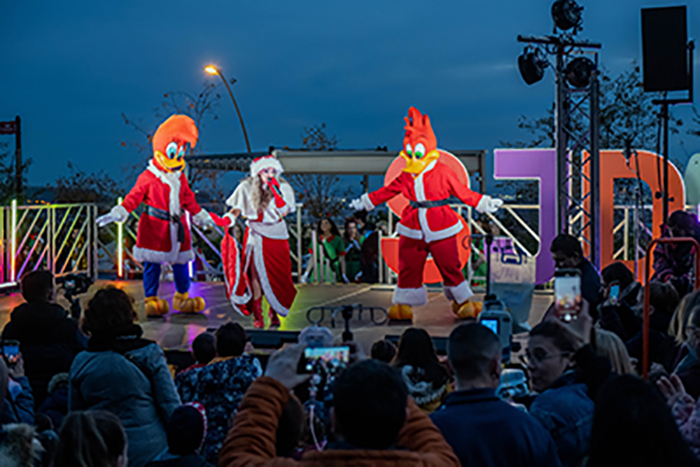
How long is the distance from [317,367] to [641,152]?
776 cm

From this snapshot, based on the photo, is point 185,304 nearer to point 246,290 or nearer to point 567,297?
point 246,290

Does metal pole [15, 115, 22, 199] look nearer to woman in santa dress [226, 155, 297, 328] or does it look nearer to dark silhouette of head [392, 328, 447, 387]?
woman in santa dress [226, 155, 297, 328]

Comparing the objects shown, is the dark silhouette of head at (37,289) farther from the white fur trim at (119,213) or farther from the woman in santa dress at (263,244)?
the white fur trim at (119,213)

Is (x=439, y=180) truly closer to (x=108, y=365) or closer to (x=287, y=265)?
(x=287, y=265)

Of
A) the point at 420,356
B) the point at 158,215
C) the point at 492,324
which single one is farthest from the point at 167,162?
the point at 492,324

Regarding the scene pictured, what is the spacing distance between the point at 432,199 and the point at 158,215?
2.69 meters

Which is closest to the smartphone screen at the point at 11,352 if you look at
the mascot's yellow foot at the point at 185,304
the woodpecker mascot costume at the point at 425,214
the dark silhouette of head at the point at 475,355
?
the dark silhouette of head at the point at 475,355

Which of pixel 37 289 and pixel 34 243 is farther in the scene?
pixel 34 243

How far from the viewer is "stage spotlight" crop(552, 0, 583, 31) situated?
266 inches

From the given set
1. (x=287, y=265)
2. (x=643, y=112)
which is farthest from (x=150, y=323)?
(x=643, y=112)

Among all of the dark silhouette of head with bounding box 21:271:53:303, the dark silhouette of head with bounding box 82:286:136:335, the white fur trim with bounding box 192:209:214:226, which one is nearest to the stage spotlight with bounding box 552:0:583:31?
the white fur trim with bounding box 192:209:214:226

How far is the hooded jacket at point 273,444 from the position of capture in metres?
1.44

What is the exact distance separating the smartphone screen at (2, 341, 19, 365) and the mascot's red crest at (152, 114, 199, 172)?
4699mm

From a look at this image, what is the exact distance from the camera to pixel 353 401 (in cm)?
149
